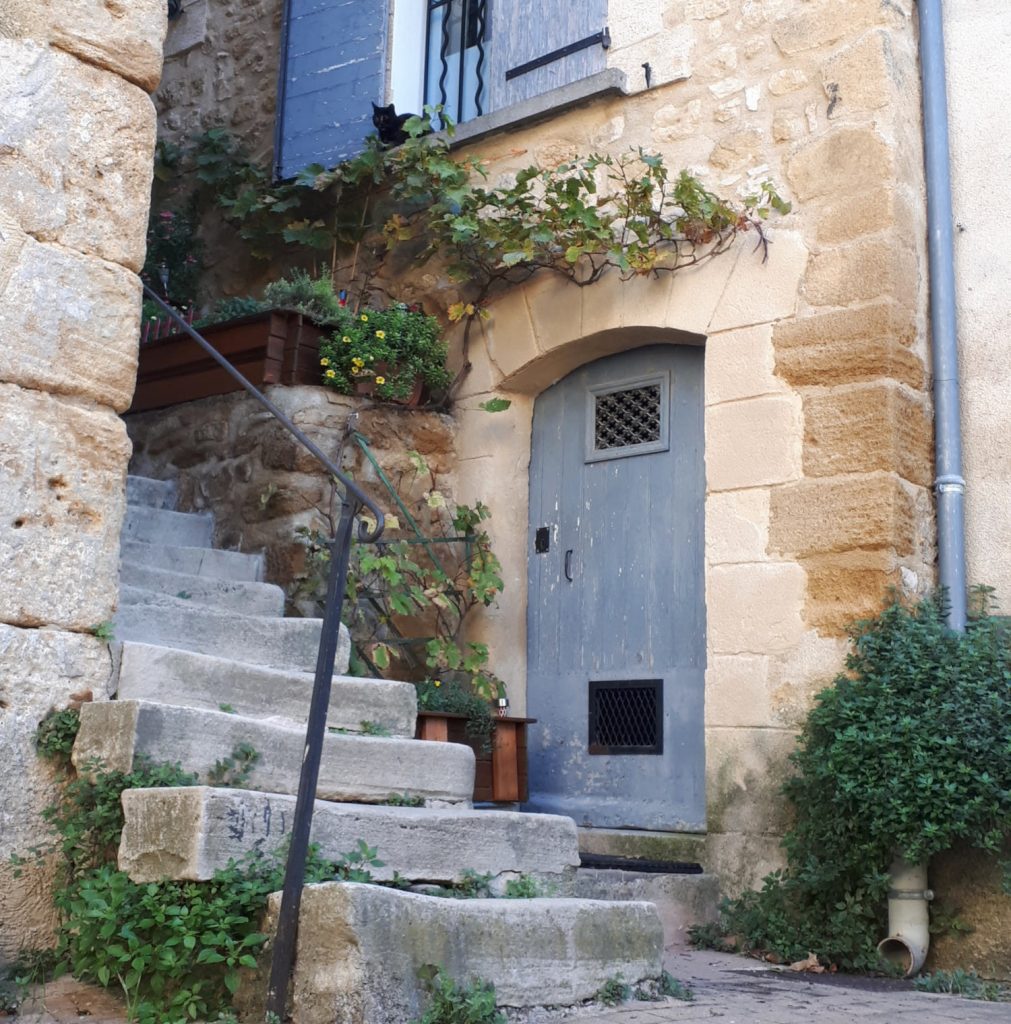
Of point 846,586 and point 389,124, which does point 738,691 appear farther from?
point 389,124

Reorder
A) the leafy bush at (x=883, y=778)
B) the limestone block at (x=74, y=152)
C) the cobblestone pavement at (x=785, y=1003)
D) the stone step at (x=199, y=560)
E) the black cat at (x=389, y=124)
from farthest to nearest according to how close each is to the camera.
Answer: the black cat at (x=389, y=124) → the stone step at (x=199, y=560) → the leafy bush at (x=883, y=778) → the limestone block at (x=74, y=152) → the cobblestone pavement at (x=785, y=1003)

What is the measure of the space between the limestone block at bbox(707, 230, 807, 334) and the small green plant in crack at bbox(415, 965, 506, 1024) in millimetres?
2897

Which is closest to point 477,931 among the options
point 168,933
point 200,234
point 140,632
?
point 168,933

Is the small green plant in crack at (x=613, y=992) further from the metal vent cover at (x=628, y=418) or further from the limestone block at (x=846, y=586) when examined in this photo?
the metal vent cover at (x=628, y=418)

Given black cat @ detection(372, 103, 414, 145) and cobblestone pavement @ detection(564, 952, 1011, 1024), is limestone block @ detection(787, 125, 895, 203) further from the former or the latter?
cobblestone pavement @ detection(564, 952, 1011, 1024)

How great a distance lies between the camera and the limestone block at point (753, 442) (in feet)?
15.7

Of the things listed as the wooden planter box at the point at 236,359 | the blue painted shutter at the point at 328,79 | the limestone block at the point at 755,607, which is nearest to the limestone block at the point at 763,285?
the limestone block at the point at 755,607

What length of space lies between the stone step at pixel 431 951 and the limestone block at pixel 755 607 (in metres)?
1.58

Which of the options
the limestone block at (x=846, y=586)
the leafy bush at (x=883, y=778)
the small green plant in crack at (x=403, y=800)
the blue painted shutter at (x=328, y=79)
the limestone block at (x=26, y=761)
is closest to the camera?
the limestone block at (x=26, y=761)

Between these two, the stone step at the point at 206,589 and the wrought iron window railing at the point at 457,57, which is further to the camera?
the wrought iron window railing at the point at 457,57

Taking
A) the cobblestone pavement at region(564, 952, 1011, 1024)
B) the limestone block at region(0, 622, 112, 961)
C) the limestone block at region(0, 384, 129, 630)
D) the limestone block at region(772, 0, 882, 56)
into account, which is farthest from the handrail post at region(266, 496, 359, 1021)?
the limestone block at region(772, 0, 882, 56)

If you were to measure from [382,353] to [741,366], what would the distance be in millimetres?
1512

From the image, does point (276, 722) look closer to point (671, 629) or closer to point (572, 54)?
point (671, 629)

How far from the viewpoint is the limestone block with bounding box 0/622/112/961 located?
10.7 ft
